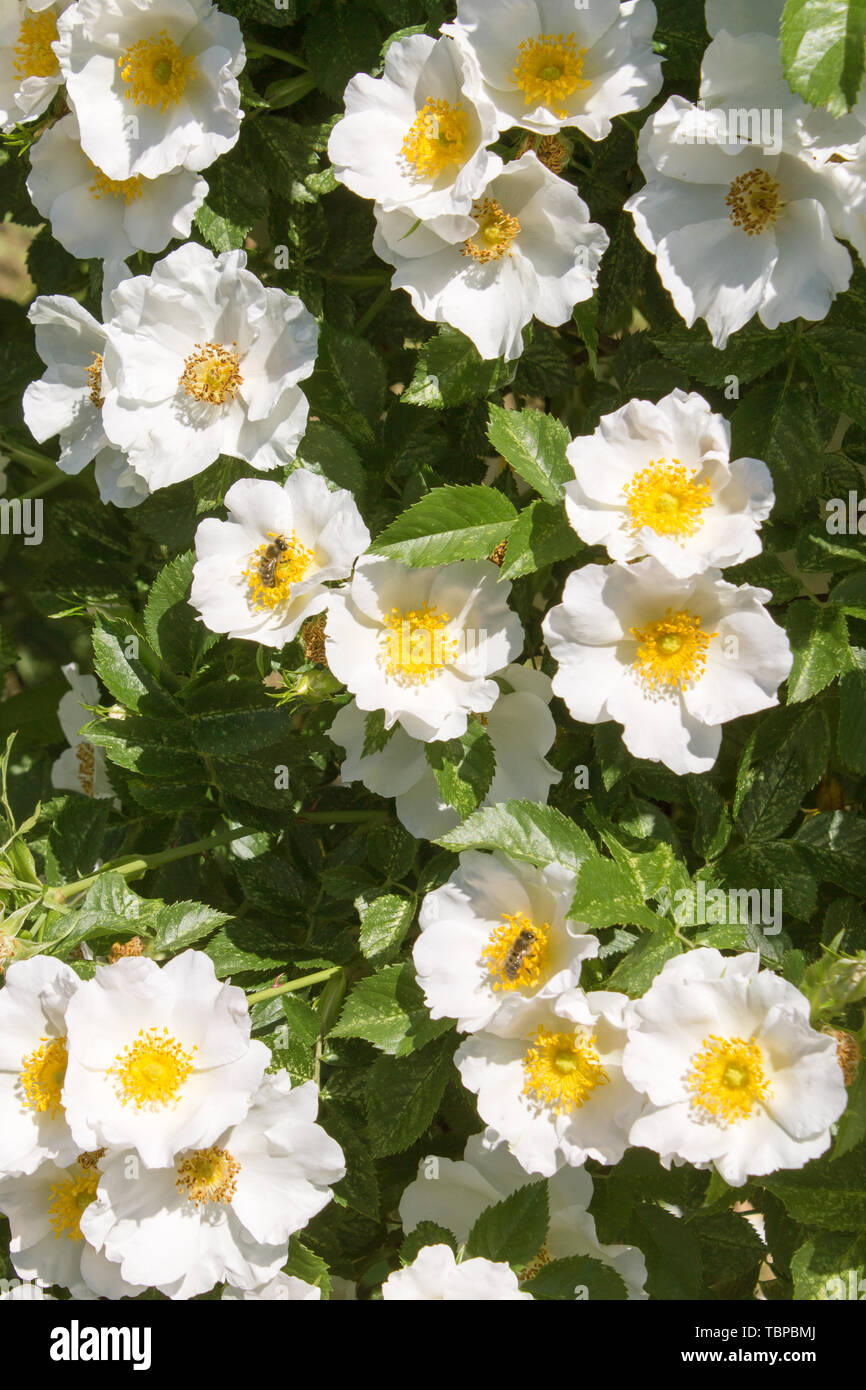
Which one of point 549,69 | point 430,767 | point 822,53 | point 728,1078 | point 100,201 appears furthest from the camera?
point 100,201

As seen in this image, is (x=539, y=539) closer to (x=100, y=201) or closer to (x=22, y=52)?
(x=100, y=201)

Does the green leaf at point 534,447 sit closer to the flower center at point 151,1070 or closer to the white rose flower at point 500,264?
the white rose flower at point 500,264

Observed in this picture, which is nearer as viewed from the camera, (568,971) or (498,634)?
(568,971)

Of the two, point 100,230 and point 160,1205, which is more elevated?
point 100,230

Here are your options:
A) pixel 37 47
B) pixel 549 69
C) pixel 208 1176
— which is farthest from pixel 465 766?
pixel 37 47

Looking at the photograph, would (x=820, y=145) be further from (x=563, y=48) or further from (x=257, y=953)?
(x=257, y=953)

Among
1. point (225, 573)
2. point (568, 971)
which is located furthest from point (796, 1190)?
point (225, 573)
